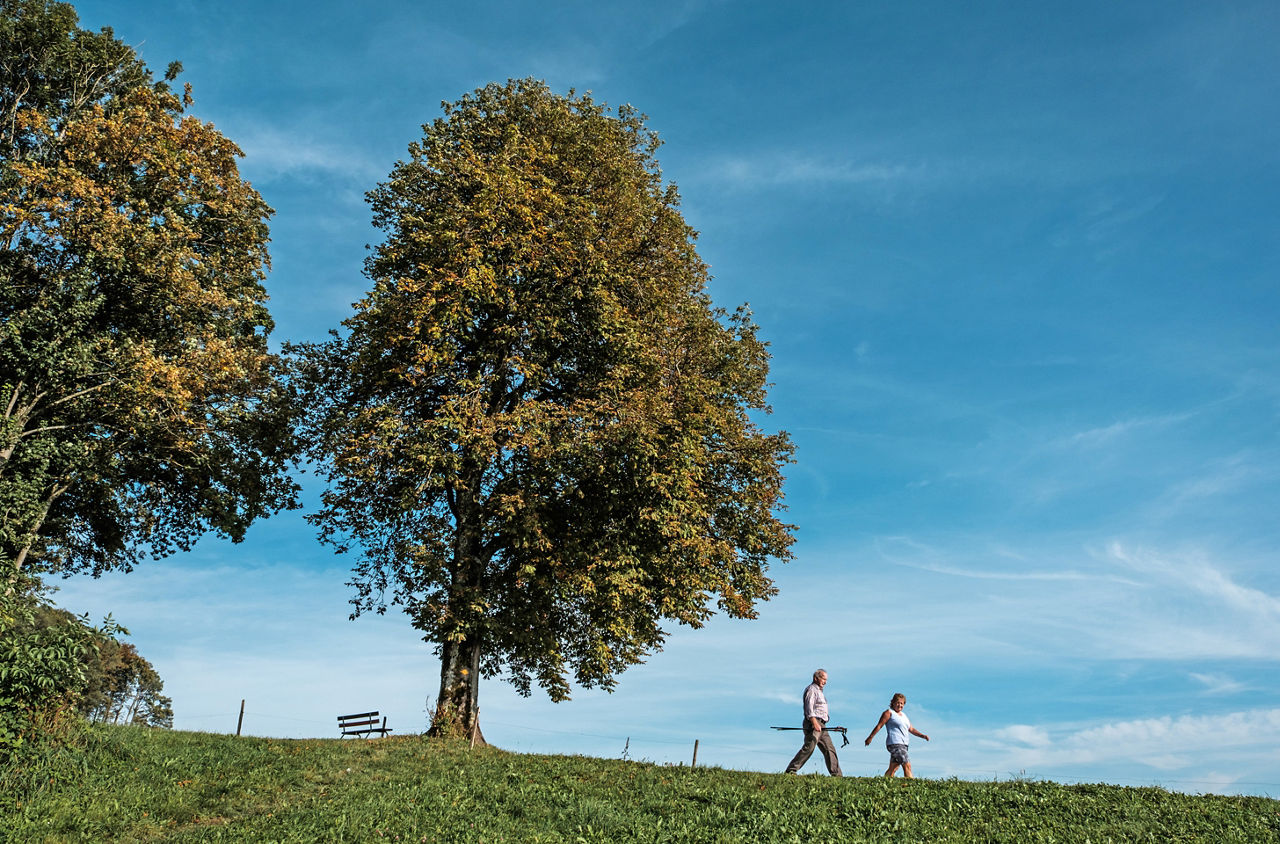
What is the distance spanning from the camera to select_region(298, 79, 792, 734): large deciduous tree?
20734 mm

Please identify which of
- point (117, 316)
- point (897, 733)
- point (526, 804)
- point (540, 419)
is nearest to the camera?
point (526, 804)

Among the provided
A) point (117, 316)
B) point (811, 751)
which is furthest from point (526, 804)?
point (117, 316)

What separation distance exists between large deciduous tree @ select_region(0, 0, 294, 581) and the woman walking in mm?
19068

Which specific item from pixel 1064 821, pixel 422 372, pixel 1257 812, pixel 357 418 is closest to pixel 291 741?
pixel 357 418

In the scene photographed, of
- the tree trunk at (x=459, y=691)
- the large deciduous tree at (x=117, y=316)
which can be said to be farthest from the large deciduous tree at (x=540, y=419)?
the large deciduous tree at (x=117, y=316)

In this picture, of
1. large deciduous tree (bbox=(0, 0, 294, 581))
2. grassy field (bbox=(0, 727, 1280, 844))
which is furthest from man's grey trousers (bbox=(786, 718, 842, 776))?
large deciduous tree (bbox=(0, 0, 294, 581))

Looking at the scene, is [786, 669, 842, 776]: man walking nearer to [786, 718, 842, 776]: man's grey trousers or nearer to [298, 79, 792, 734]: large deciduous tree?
[786, 718, 842, 776]: man's grey trousers

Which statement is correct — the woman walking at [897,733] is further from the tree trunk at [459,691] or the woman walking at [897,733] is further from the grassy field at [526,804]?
the tree trunk at [459,691]

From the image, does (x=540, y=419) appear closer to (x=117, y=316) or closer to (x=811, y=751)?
(x=811, y=751)

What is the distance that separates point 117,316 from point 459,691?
48.5ft

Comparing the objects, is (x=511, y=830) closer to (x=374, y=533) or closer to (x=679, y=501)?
(x=679, y=501)

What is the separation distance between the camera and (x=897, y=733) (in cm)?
1720

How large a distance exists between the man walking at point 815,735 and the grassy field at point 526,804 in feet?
4.26

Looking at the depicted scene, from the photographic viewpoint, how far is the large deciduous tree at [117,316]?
2216cm
